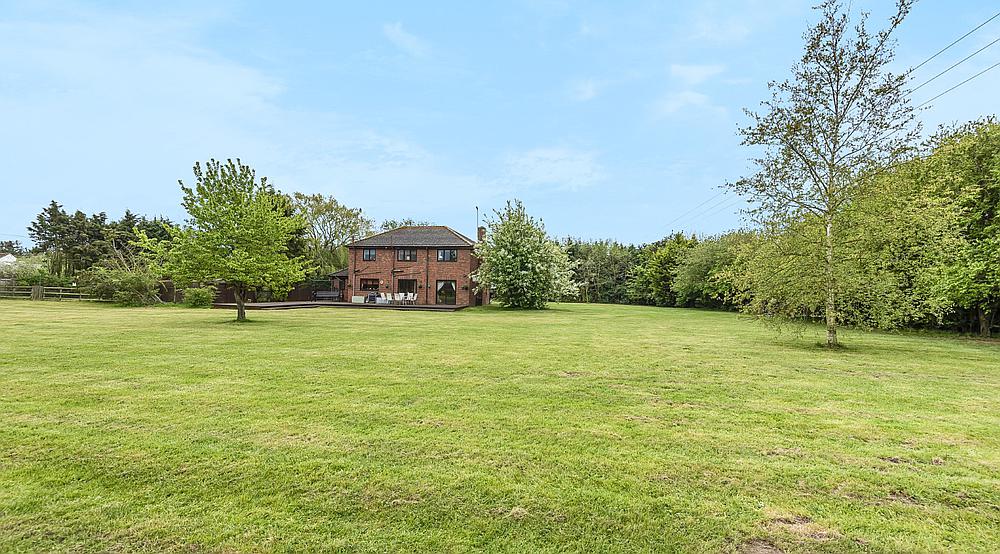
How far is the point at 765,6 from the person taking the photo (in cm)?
1600

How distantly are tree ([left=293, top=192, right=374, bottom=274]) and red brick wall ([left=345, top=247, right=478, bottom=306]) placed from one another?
34.4 feet

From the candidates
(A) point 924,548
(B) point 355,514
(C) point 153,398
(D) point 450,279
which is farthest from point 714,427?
(D) point 450,279

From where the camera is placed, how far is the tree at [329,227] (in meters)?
47.2

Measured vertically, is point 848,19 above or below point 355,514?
above

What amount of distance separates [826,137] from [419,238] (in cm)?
2750

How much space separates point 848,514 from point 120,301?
35467mm

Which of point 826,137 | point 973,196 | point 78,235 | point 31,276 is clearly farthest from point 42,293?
point 973,196

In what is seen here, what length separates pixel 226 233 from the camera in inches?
648

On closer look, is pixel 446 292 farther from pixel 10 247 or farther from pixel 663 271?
pixel 10 247

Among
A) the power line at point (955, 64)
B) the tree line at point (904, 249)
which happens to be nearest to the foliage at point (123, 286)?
the tree line at point (904, 249)

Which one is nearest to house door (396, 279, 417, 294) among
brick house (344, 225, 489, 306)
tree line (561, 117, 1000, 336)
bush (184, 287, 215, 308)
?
brick house (344, 225, 489, 306)

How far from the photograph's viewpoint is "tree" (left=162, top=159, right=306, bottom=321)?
53.7 feet

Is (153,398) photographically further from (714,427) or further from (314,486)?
(714,427)

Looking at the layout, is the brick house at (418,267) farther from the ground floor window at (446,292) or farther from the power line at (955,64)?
the power line at (955,64)
